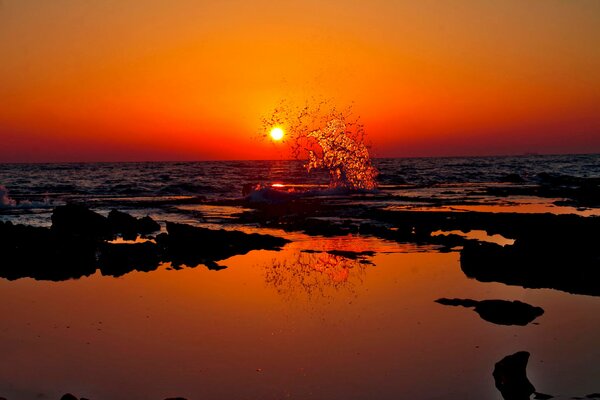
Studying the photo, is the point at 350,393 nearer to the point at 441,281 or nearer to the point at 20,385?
the point at 20,385

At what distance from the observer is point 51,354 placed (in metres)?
8.51

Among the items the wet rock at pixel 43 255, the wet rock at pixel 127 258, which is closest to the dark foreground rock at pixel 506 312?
the wet rock at pixel 127 258

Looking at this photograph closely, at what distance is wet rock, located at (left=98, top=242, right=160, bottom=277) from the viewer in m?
15.6

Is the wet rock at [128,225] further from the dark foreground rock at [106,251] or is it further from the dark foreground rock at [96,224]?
the dark foreground rock at [106,251]

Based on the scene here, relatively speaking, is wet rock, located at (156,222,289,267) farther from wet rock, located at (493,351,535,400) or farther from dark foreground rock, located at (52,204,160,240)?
wet rock, located at (493,351,535,400)

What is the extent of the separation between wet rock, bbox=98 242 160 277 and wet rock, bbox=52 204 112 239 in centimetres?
565

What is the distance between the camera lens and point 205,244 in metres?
19.6

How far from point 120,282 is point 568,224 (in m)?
14.9

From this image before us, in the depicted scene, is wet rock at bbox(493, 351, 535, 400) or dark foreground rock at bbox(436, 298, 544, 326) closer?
wet rock at bbox(493, 351, 535, 400)

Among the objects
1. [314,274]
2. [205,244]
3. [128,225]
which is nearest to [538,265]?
[314,274]

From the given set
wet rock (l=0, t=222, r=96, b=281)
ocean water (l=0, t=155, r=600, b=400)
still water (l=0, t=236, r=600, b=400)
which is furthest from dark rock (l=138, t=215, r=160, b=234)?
still water (l=0, t=236, r=600, b=400)

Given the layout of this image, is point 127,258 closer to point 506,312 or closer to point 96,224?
point 96,224

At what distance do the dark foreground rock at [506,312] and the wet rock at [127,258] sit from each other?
8.56 meters

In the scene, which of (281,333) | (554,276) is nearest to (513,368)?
(281,333)
